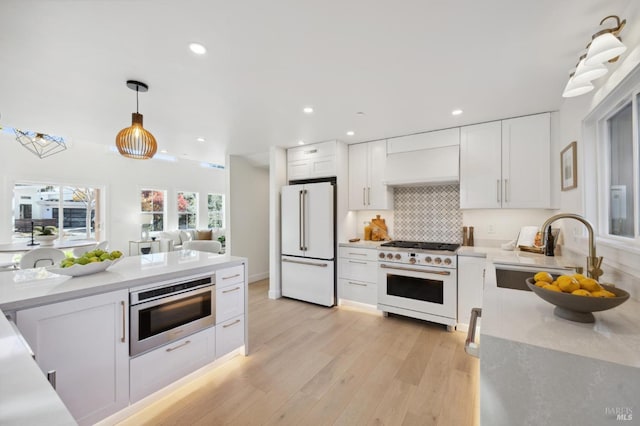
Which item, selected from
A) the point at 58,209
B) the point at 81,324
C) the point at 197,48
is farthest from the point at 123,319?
the point at 58,209

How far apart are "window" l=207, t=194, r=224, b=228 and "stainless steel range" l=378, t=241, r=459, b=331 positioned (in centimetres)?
621

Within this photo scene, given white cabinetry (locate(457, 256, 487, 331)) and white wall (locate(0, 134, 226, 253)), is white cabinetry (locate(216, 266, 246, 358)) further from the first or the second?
white wall (locate(0, 134, 226, 253))

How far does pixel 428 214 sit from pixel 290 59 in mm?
2684

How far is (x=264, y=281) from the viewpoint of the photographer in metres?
5.21

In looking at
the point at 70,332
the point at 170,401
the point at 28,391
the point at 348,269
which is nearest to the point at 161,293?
the point at 70,332

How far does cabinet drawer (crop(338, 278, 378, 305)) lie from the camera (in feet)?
11.3

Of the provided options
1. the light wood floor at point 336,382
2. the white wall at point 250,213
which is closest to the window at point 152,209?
the white wall at point 250,213

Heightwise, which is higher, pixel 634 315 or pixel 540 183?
pixel 540 183

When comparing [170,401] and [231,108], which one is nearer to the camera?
[170,401]

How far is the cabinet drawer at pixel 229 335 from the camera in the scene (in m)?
2.20

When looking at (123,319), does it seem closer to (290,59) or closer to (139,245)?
(290,59)

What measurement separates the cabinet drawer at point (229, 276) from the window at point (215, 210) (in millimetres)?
6147

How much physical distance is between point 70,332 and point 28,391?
1.18m

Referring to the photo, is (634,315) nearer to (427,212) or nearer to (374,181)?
(427,212)
